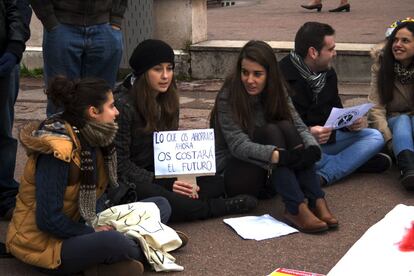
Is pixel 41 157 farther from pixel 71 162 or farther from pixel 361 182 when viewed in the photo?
pixel 361 182

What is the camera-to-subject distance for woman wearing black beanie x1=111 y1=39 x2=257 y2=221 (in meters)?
4.18

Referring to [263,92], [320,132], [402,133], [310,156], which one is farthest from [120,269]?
[402,133]

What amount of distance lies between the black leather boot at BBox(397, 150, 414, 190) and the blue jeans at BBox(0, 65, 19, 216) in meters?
2.40

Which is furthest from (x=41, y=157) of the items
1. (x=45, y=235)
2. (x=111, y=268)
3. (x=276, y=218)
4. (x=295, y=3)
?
(x=295, y=3)

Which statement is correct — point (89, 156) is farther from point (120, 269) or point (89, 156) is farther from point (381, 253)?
point (381, 253)

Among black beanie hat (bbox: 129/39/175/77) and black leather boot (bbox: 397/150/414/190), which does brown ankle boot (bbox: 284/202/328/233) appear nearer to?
black leather boot (bbox: 397/150/414/190)

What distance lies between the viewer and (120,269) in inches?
132

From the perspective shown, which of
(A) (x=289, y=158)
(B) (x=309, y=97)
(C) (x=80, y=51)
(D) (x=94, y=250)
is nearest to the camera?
(D) (x=94, y=250)

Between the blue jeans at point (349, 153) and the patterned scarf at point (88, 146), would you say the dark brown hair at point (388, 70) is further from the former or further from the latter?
the patterned scarf at point (88, 146)

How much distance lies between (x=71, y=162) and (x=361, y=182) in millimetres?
2327

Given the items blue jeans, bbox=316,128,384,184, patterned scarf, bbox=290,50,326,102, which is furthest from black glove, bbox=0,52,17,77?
blue jeans, bbox=316,128,384,184

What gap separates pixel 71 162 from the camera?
10.9 feet

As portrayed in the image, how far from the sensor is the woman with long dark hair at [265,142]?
4.08 m

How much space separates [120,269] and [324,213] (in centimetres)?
131
